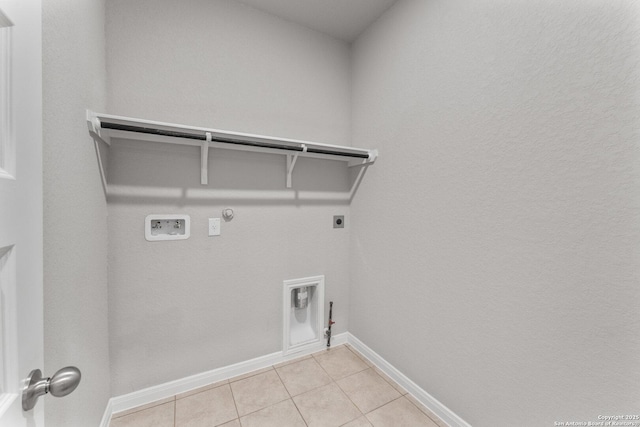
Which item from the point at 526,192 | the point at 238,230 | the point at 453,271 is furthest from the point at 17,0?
the point at 453,271

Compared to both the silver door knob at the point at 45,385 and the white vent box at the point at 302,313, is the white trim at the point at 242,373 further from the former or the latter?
the silver door knob at the point at 45,385

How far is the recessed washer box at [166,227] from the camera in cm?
155

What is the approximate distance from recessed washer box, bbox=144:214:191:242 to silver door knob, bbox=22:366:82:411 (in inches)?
45.5

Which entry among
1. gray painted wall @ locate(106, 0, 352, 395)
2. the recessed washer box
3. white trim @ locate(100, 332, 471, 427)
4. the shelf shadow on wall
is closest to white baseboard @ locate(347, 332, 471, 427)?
white trim @ locate(100, 332, 471, 427)

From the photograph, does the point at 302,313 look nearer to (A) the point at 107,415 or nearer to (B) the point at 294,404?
(B) the point at 294,404

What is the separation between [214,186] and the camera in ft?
5.67

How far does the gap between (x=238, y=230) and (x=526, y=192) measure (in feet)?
5.52

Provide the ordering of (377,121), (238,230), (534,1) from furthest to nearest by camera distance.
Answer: (377,121)
(238,230)
(534,1)

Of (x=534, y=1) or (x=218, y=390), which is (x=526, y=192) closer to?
(x=534, y=1)

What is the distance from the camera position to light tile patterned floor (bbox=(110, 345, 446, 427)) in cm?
146

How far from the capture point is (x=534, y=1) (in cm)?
110

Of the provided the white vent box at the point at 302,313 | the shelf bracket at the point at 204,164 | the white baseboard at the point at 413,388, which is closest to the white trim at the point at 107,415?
the white vent box at the point at 302,313

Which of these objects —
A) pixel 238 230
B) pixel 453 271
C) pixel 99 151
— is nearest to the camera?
pixel 99 151

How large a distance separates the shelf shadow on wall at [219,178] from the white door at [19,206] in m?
1.09
